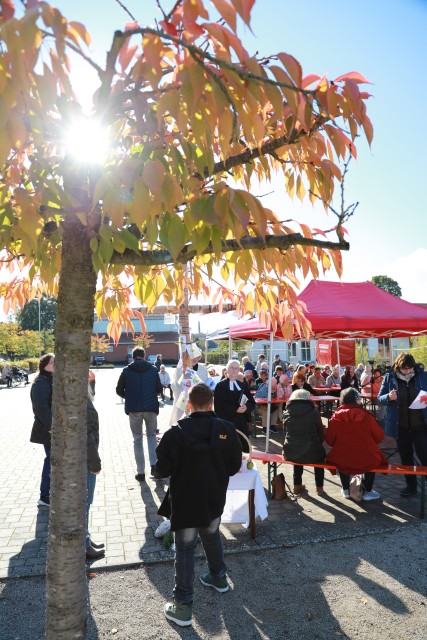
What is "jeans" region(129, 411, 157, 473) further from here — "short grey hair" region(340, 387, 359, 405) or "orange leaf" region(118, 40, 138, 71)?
"orange leaf" region(118, 40, 138, 71)

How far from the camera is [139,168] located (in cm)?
154

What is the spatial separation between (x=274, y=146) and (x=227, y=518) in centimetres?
397

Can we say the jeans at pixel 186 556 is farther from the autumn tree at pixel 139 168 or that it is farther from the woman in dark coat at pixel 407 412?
the woman in dark coat at pixel 407 412

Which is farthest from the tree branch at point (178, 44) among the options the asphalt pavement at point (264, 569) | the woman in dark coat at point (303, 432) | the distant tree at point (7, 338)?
the distant tree at point (7, 338)

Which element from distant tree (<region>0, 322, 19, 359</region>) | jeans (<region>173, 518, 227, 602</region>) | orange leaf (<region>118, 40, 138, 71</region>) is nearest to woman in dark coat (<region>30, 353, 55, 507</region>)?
jeans (<region>173, 518, 227, 602</region>)

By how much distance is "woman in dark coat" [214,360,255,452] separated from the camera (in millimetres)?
7629

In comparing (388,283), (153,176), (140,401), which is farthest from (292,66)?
(388,283)

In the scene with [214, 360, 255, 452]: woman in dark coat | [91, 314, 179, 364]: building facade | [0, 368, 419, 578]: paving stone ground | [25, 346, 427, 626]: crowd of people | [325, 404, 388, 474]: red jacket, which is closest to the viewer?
[25, 346, 427, 626]: crowd of people

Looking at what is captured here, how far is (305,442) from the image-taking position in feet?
20.0

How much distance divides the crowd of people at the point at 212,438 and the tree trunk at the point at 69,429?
0.86 metres

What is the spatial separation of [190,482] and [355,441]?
9.98 ft

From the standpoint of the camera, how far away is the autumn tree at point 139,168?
57.9 inches

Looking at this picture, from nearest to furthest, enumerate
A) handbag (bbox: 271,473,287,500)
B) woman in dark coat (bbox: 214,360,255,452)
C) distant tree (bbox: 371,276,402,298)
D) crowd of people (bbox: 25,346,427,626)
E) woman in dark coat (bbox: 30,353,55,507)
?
1. crowd of people (bbox: 25,346,427,626)
2. woman in dark coat (bbox: 30,353,55,507)
3. handbag (bbox: 271,473,287,500)
4. woman in dark coat (bbox: 214,360,255,452)
5. distant tree (bbox: 371,276,402,298)

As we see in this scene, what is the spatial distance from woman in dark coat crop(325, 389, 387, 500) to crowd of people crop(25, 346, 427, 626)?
12 mm
